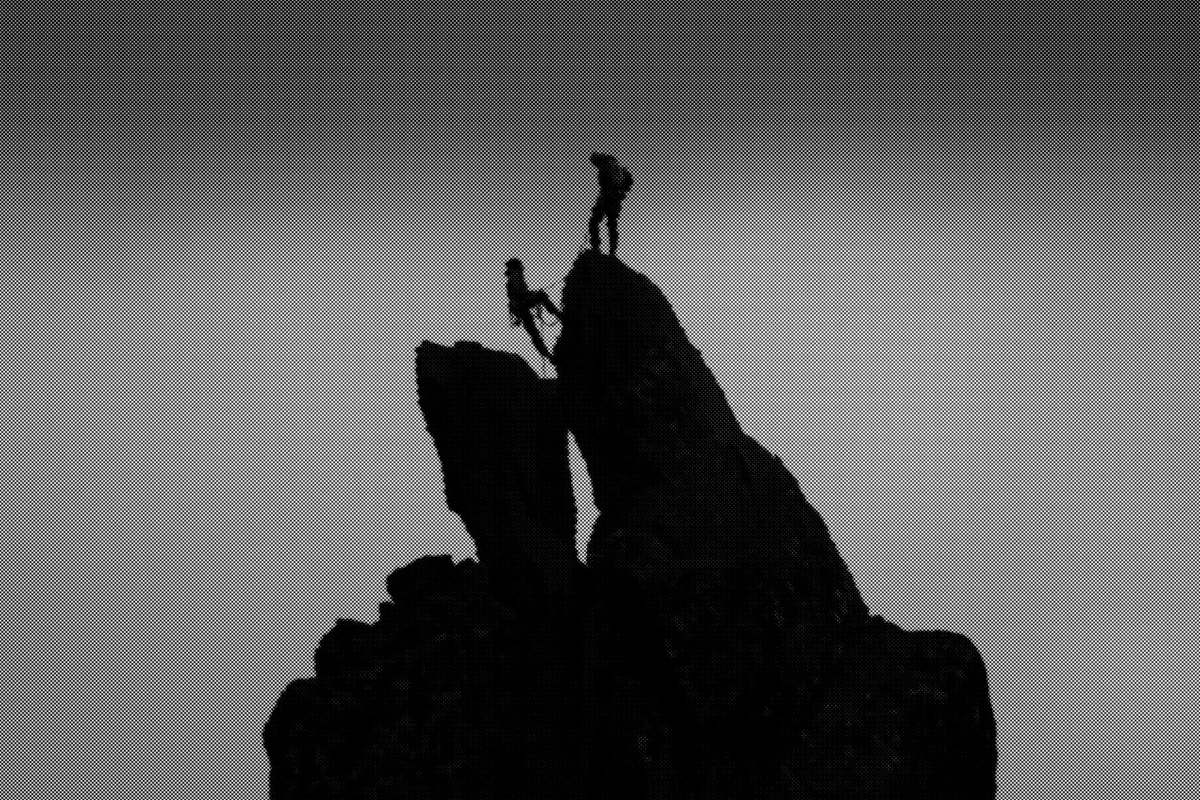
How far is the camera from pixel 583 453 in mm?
48438

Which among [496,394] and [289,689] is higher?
[496,394]

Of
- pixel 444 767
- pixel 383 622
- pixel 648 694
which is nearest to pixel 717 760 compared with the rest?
pixel 648 694

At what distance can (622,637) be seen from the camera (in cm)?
4422

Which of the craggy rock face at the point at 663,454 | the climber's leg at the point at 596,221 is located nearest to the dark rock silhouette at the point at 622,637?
the craggy rock face at the point at 663,454

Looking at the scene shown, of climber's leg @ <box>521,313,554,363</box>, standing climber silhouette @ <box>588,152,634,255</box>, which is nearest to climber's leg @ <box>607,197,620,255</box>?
standing climber silhouette @ <box>588,152,634,255</box>

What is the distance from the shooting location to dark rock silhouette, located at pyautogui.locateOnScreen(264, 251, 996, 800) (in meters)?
43.0

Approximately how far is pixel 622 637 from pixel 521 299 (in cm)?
959

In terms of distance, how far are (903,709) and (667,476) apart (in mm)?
8111

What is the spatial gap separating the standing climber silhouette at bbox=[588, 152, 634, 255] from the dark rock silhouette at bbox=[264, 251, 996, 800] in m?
0.71

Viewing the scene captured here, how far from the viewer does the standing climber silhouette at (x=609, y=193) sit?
48.5 m

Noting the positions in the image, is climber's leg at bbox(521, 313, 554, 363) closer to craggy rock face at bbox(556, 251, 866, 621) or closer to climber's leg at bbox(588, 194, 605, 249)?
craggy rock face at bbox(556, 251, 866, 621)

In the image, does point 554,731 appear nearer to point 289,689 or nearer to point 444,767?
point 444,767

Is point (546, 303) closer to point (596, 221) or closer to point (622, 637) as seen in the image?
point (596, 221)

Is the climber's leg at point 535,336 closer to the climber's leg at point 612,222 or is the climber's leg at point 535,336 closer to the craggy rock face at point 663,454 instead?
the craggy rock face at point 663,454
